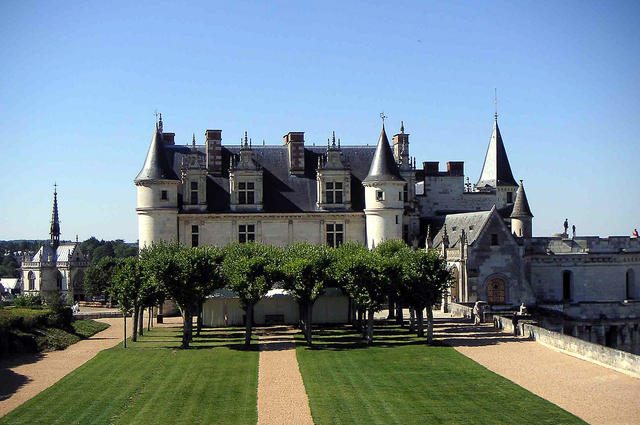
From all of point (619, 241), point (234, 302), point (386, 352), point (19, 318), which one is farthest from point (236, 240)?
point (619, 241)

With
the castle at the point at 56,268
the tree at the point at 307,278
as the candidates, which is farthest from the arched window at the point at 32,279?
the tree at the point at 307,278

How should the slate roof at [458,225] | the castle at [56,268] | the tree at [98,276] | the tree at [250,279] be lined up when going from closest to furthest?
the tree at [250,279] → the slate roof at [458,225] → the tree at [98,276] → the castle at [56,268]

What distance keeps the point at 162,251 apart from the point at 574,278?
2553 centimetres

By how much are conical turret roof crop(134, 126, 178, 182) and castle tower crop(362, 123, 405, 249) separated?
1207cm

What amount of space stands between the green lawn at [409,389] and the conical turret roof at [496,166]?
1001 inches

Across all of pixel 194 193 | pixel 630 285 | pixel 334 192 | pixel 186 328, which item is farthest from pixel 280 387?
pixel 630 285

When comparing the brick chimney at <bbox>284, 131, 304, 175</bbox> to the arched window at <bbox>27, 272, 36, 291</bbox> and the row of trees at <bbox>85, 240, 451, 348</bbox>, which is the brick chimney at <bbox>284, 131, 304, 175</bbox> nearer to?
the row of trees at <bbox>85, 240, 451, 348</bbox>

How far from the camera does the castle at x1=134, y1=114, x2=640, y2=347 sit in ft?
147

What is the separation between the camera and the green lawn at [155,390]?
21.7 metres

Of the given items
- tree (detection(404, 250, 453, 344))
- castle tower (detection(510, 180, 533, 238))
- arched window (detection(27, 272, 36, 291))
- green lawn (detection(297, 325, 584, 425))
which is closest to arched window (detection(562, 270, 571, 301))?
castle tower (detection(510, 180, 533, 238))

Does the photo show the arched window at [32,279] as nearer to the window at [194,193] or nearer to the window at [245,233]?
the window at [194,193]

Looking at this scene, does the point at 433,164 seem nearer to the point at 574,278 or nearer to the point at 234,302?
the point at 574,278

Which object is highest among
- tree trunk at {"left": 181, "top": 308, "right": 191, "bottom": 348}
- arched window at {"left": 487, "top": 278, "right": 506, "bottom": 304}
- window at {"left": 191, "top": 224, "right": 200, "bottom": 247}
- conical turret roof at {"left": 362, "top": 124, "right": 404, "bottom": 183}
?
conical turret roof at {"left": 362, "top": 124, "right": 404, "bottom": 183}

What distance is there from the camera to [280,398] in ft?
78.2
